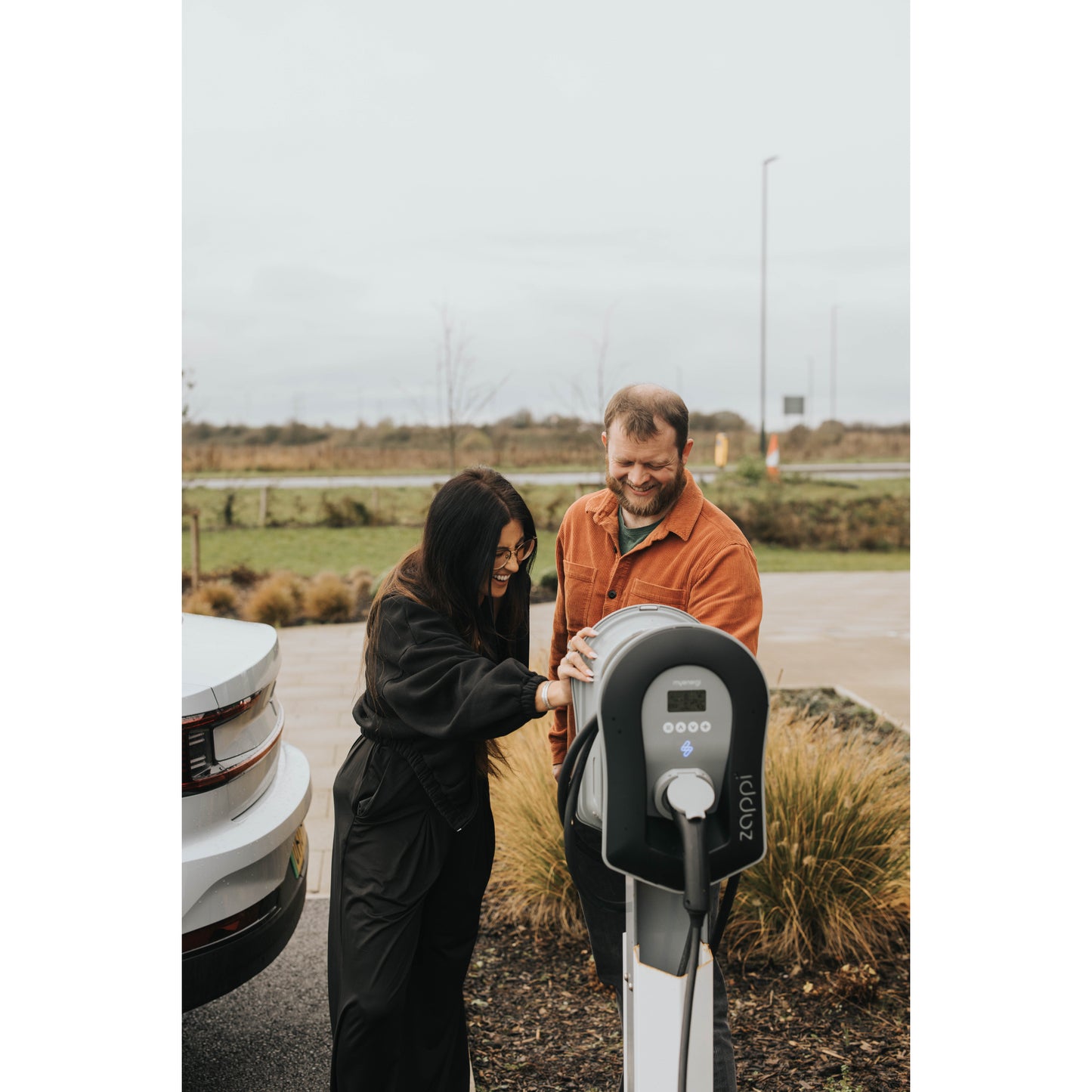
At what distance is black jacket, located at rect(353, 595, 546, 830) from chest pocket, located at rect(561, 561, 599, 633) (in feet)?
1.30

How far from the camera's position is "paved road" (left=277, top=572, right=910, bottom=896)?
571 cm

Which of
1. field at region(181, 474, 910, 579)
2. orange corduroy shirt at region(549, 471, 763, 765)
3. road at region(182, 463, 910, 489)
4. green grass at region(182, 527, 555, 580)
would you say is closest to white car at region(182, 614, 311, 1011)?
orange corduroy shirt at region(549, 471, 763, 765)

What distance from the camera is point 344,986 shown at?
2.18 metres

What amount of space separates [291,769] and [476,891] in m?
0.77

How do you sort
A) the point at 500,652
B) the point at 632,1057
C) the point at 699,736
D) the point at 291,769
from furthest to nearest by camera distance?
1. the point at 291,769
2. the point at 500,652
3. the point at 632,1057
4. the point at 699,736

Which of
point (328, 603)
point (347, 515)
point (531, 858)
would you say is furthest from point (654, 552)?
point (347, 515)

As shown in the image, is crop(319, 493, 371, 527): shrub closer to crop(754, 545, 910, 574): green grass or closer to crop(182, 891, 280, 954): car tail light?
crop(754, 545, 910, 574): green grass

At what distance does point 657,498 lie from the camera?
2332 millimetres

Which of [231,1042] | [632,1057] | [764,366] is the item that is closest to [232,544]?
[764,366]

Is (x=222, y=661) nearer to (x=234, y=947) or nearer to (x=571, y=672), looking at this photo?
(x=234, y=947)

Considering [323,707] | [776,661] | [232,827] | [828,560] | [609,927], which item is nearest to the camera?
[232,827]

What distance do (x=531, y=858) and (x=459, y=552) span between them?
187 centimetres

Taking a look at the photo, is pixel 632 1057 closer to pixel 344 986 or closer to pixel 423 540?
pixel 344 986
